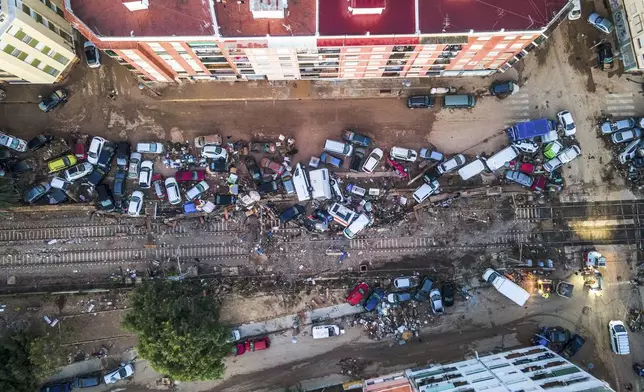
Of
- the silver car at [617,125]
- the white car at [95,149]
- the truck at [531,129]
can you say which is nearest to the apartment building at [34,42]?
the white car at [95,149]

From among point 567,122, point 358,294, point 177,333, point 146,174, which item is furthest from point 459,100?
point 177,333

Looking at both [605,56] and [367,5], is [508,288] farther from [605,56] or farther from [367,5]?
[367,5]

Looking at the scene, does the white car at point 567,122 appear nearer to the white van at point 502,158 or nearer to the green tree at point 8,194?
the white van at point 502,158

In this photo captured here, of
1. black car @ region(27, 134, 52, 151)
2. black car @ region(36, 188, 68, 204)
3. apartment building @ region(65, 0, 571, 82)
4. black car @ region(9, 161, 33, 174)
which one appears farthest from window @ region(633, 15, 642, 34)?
black car @ region(9, 161, 33, 174)

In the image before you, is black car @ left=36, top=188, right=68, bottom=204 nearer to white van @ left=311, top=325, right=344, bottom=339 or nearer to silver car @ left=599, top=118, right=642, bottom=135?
white van @ left=311, top=325, right=344, bottom=339

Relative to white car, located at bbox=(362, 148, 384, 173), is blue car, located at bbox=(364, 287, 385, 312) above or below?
below
